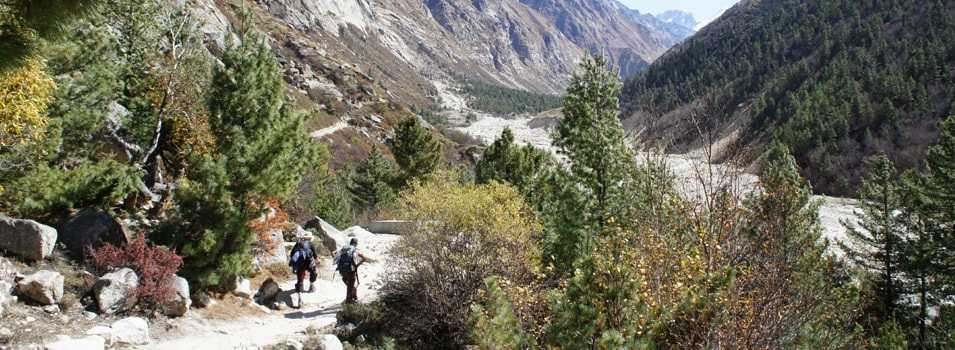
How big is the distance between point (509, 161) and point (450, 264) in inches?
918

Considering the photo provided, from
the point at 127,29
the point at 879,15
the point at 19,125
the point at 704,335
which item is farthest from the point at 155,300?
the point at 879,15

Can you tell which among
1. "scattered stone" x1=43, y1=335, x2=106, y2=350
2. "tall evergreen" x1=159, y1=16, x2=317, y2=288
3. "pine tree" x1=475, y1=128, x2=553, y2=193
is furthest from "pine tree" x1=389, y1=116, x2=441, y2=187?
"scattered stone" x1=43, y1=335, x2=106, y2=350

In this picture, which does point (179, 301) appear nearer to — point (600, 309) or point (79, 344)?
point (79, 344)

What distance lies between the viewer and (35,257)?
40.1 ft

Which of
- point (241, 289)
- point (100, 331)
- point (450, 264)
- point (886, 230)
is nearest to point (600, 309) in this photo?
point (450, 264)

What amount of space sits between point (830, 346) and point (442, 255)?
28.4 feet

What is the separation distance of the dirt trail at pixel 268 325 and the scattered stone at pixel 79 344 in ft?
3.57

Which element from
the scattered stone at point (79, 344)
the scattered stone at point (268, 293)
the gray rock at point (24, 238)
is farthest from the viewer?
the scattered stone at point (268, 293)

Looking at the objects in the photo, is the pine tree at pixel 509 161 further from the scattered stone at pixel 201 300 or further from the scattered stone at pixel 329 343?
the scattered stone at pixel 329 343

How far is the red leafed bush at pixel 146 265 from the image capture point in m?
12.3

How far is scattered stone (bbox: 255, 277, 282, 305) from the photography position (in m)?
16.2

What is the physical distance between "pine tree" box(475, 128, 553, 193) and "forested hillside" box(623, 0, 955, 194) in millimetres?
12445

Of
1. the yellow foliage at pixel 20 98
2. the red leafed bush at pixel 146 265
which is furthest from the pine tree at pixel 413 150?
the yellow foliage at pixel 20 98

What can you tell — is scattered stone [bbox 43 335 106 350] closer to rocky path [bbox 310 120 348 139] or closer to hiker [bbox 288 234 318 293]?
hiker [bbox 288 234 318 293]
